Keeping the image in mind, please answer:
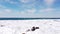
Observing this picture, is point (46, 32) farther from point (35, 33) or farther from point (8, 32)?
point (8, 32)

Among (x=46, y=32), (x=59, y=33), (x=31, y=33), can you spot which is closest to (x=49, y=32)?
(x=46, y=32)

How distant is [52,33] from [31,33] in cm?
138

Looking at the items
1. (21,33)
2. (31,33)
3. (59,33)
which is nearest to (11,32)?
(21,33)

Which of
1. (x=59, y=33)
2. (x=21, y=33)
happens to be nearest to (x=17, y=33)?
(x=21, y=33)

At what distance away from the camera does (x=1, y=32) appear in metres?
7.80

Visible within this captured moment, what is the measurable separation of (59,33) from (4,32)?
368 cm

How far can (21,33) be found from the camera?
7.95m

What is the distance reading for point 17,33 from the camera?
790 centimetres

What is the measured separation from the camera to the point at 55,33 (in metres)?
7.68

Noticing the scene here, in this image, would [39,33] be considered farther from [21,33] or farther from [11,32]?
[11,32]

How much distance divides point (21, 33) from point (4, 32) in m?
1.15

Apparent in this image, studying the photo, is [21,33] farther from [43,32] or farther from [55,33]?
[55,33]

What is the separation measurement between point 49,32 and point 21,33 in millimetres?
1901

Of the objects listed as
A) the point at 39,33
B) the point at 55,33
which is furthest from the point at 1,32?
the point at 55,33
